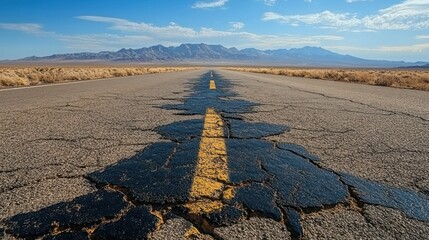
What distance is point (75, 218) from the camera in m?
1.77

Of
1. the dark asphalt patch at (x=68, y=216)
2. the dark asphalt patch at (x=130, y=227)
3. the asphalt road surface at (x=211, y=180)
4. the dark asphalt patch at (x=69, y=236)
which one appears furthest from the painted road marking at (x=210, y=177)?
the dark asphalt patch at (x=69, y=236)

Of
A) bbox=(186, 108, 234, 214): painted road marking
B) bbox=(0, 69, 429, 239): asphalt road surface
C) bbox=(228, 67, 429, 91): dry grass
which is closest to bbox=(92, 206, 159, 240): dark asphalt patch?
bbox=(0, 69, 429, 239): asphalt road surface

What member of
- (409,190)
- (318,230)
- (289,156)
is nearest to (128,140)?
(289,156)

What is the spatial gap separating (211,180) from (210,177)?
6 cm

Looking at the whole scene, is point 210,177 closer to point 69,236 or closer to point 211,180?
point 211,180

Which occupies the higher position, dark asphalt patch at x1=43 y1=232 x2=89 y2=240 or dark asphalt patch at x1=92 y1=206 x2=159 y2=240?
dark asphalt patch at x1=92 y1=206 x2=159 y2=240

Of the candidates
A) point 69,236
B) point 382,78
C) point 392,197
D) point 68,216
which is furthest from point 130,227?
point 382,78

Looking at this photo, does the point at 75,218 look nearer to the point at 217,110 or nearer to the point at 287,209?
the point at 287,209

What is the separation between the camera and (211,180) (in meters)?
2.30

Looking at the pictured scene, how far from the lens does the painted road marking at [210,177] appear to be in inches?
75.5

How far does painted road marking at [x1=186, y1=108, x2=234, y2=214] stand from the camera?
192 centimetres

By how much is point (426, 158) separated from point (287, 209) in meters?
1.98

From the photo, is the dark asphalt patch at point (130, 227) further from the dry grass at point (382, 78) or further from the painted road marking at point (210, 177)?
the dry grass at point (382, 78)

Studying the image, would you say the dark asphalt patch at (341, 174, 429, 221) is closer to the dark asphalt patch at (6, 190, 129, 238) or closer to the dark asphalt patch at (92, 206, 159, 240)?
the dark asphalt patch at (92, 206, 159, 240)
